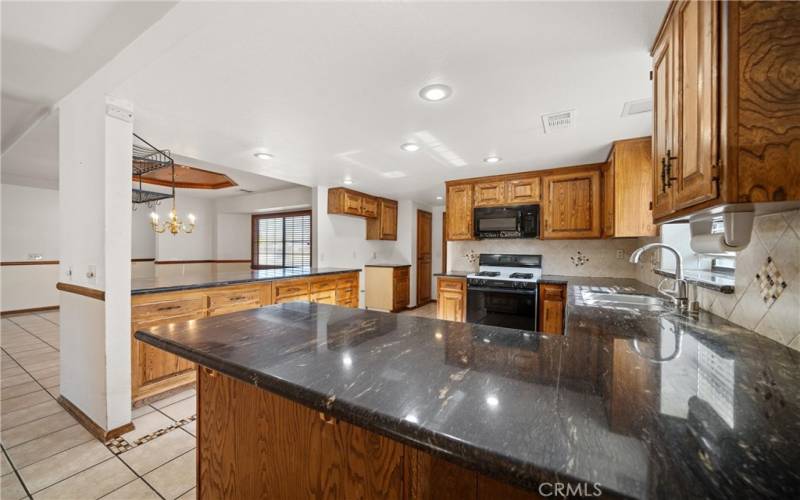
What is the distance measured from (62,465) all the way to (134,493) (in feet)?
1.92

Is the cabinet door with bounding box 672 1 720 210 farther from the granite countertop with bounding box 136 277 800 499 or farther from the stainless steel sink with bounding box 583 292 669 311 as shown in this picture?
the stainless steel sink with bounding box 583 292 669 311

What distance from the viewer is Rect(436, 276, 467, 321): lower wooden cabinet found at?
387cm

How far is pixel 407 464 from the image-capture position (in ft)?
2.41

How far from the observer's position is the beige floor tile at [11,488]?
151cm

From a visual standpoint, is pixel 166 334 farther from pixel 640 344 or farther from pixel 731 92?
pixel 731 92

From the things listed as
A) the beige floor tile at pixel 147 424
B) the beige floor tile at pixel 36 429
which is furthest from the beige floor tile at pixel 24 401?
the beige floor tile at pixel 147 424

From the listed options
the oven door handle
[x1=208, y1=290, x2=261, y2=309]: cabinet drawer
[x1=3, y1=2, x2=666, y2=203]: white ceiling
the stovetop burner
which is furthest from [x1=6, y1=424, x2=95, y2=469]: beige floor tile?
the stovetop burner

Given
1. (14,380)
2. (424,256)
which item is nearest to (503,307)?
(424,256)

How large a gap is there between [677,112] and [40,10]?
8.87 ft

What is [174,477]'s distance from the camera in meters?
1.67

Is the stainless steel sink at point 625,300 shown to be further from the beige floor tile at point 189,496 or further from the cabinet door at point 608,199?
the beige floor tile at point 189,496

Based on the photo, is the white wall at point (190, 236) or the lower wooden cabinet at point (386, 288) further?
the white wall at point (190, 236)

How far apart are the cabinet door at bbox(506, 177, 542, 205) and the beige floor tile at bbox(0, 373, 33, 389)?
5.10 metres

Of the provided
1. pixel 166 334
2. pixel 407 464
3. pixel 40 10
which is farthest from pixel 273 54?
pixel 407 464
